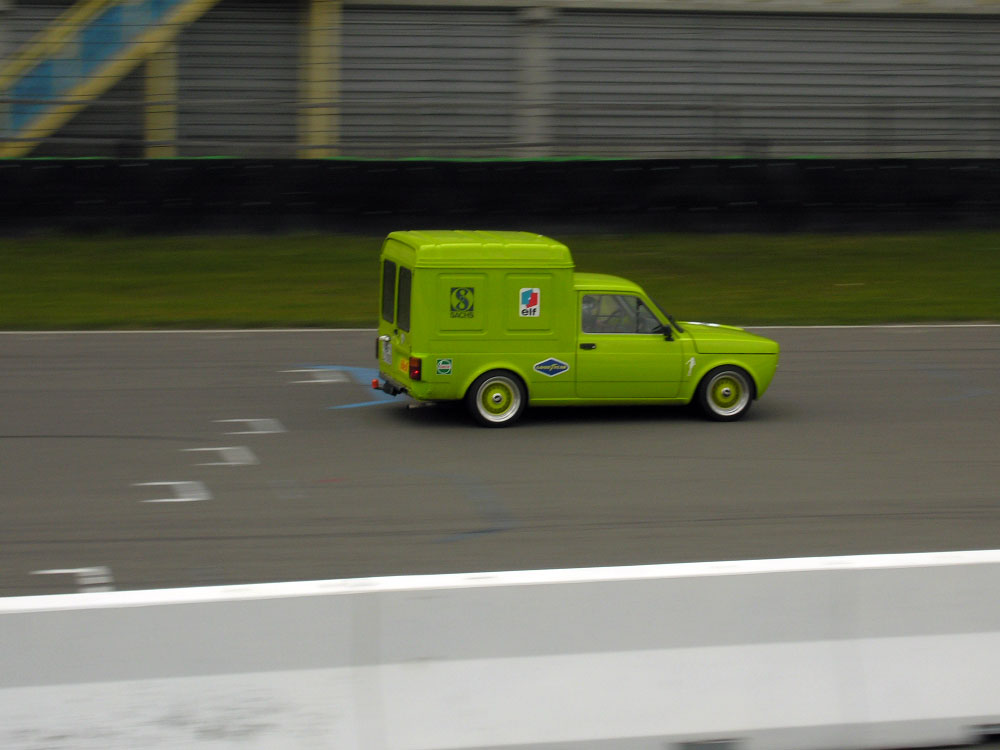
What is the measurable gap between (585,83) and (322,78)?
4.99 m

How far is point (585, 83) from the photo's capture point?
23.3m

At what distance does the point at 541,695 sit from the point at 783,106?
810 inches

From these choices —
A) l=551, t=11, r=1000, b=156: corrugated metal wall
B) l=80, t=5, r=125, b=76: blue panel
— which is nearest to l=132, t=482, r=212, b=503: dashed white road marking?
l=551, t=11, r=1000, b=156: corrugated metal wall

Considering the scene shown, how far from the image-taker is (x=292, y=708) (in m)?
3.99

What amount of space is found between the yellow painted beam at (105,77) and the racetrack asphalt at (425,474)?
7675mm

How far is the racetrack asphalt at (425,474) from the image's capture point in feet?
22.9

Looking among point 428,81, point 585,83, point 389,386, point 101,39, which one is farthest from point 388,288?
point 585,83

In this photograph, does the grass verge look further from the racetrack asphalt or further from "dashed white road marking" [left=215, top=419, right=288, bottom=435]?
"dashed white road marking" [left=215, top=419, right=288, bottom=435]

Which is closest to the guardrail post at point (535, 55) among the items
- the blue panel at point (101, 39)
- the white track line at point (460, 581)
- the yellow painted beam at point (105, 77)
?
the yellow painted beam at point (105, 77)

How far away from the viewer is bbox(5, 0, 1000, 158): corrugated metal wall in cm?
2100

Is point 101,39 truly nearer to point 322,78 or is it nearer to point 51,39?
point 51,39

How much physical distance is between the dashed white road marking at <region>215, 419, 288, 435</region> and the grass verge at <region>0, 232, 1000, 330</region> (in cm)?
460

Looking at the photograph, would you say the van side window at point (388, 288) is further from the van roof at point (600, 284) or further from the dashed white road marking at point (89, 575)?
the dashed white road marking at point (89, 575)

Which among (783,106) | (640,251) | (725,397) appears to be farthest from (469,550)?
(783,106)
